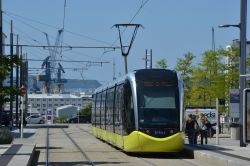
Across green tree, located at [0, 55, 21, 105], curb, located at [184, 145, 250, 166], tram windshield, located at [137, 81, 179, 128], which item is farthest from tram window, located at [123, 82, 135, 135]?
green tree, located at [0, 55, 21, 105]

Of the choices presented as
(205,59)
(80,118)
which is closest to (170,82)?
(205,59)

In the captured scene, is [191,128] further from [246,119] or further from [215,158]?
[246,119]

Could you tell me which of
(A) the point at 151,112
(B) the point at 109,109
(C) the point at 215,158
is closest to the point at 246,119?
(C) the point at 215,158

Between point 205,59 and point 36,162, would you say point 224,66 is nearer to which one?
point 205,59

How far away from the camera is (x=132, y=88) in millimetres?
26250

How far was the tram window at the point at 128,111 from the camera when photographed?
26.0 metres

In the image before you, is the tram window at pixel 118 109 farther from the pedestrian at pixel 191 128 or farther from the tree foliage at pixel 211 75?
the tree foliage at pixel 211 75

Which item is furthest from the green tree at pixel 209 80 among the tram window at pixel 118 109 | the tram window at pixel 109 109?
the tram window at pixel 118 109

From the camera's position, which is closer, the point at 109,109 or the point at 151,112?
the point at 151,112

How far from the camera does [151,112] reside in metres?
26.0

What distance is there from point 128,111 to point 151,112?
0.99 m

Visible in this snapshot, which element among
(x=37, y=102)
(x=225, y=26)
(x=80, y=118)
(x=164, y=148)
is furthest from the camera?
(x=37, y=102)

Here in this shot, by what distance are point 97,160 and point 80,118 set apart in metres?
82.0

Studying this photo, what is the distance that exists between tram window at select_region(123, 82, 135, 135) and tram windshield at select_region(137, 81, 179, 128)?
1.24 ft
